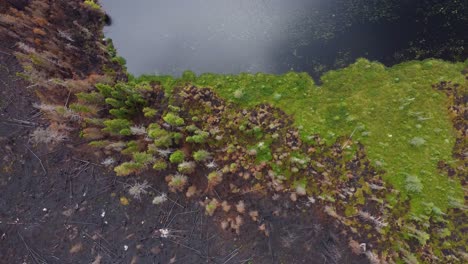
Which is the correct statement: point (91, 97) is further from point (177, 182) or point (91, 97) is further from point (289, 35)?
point (289, 35)

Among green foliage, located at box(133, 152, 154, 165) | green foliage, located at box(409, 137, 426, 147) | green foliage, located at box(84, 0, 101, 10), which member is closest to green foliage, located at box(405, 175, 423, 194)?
green foliage, located at box(409, 137, 426, 147)

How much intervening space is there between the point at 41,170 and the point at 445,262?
1362cm

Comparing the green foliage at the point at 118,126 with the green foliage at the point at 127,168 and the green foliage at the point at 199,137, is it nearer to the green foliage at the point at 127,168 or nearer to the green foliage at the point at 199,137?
the green foliage at the point at 127,168

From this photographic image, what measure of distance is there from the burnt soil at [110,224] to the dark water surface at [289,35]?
4635mm

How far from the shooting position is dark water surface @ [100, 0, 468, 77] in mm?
10680

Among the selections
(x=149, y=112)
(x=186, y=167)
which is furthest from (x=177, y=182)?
(x=149, y=112)

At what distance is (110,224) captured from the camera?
9.46 meters

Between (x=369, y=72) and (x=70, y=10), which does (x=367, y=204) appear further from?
(x=70, y=10)

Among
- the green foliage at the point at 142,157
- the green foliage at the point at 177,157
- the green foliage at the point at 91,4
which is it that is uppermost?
the green foliage at the point at 91,4

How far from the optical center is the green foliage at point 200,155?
9.15 meters

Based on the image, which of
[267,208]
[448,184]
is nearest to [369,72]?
[448,184]

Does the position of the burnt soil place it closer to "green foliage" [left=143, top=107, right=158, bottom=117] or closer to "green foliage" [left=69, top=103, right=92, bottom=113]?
"green foliage" [left=69, top=103, right=92, bottom=113]

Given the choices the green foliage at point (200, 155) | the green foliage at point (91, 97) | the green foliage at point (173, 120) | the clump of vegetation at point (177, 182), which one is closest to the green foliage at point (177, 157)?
the green foliage at point (200, 155)

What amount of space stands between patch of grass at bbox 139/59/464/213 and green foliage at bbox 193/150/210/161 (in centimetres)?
242
